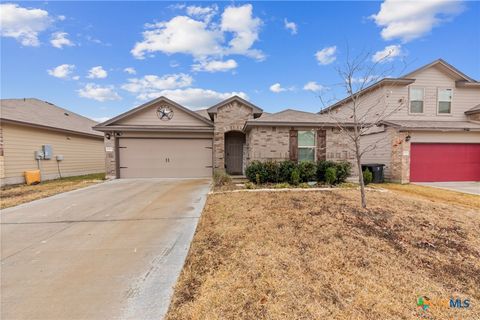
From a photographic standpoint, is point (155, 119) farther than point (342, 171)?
Yes

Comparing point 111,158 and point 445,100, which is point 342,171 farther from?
point 111,158

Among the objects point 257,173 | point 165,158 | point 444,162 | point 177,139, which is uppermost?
point 177,139

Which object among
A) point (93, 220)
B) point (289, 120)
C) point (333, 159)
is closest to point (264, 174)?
point (289, 120)

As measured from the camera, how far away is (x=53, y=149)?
12156 mm

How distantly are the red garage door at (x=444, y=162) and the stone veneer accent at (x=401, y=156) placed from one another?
0.45 meters

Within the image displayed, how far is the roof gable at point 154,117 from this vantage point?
1160 cm

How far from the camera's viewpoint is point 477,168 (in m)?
10.6

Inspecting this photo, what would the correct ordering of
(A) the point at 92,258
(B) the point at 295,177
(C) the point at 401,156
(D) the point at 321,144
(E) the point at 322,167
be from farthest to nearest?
(C) the point at 401,156 → (D) the point at 321,144 → (E) the point at 322,167 → (B) the point at 295,177 → (A) the point at 92,258

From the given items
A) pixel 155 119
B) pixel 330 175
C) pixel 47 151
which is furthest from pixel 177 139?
pixel 330 175

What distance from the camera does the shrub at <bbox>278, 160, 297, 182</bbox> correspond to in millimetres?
9000

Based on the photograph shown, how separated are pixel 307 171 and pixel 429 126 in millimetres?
6775

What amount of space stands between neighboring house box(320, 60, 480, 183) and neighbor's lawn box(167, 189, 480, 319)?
19.9 ft

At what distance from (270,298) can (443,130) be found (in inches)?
494

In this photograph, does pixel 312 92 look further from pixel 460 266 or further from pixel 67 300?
pixel 67 300
